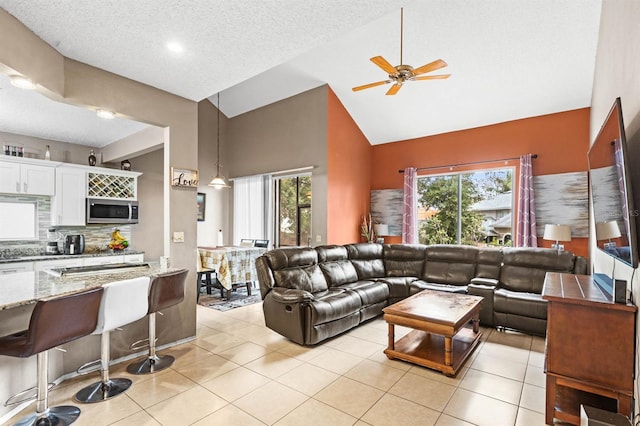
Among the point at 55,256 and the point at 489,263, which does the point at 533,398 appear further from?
the point at 55,256

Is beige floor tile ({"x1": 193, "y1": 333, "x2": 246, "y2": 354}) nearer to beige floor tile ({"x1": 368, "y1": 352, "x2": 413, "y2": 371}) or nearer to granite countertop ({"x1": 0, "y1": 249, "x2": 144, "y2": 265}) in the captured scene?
beige floor tile ({"x1": 368, "y1": 352, "x2": 413, "y2": 371})

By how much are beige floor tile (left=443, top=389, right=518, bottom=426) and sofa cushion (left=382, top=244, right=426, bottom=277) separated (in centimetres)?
276

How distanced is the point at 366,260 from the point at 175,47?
3.97 metres

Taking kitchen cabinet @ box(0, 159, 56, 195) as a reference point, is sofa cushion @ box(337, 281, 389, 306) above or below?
Answer: below

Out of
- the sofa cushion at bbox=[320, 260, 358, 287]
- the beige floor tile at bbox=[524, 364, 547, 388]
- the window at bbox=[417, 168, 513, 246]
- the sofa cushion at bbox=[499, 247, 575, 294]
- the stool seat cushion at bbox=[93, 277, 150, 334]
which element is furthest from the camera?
the window at bbox=[417, 168, 513, 246]

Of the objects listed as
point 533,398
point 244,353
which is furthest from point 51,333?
point 533,398

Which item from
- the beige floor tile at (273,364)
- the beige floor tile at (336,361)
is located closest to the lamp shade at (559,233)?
the beige floor tile at (336,361)

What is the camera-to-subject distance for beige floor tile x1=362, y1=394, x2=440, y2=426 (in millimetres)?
2205

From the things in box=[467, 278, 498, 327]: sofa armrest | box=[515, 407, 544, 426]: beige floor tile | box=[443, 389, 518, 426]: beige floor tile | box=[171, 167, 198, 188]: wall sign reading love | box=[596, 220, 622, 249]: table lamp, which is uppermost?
box=[171, 167, 198, 188]: wall sign reading love

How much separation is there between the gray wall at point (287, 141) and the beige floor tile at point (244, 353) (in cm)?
257

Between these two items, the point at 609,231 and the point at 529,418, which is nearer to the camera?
the point at 609,231

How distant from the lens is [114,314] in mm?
2398

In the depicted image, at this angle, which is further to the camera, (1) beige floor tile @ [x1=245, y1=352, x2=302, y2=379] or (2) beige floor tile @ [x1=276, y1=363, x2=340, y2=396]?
(1) beige floor tile @ [x1=245, y1=352, x2=302, y2=379]

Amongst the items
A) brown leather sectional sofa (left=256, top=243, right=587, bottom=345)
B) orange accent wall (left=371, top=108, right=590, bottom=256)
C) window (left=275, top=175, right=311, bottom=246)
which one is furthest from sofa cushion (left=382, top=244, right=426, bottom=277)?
window (left=275, top=175, right=311, bottom=246)
